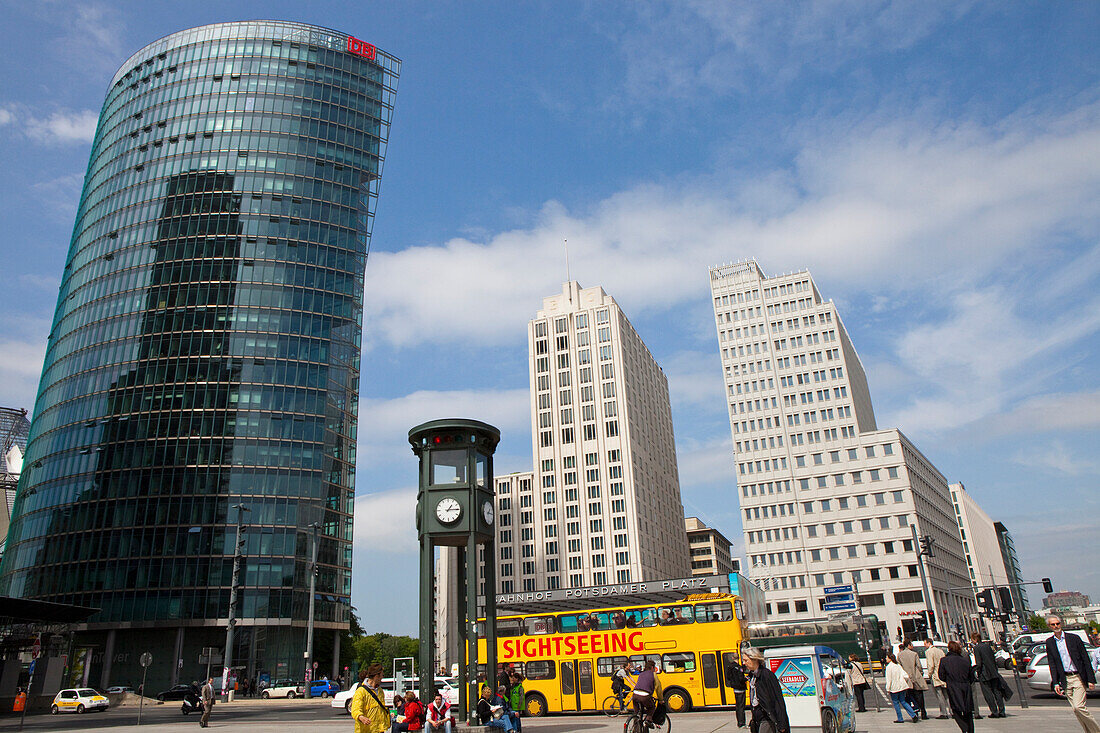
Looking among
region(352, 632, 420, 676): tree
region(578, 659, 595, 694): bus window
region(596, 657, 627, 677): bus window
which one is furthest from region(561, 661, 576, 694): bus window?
region(352, 632, 420, 676): tree

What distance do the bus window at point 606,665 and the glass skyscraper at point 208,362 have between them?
5467cm

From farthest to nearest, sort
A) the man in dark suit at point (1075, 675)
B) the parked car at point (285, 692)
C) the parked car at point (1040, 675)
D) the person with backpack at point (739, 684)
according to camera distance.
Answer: the parked car at point (285, 692), the parked car at point (1040, 675), the person with backpack at point (739, 684), the man in dark suit at point (1075, 675)

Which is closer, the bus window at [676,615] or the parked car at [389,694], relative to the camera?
the bus window at [676,615]

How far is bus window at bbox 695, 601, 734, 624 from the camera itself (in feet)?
94.5

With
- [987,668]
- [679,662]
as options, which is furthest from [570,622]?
[987,668]

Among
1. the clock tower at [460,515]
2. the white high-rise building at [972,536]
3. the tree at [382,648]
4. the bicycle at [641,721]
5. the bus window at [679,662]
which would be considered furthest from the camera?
the white high-rise building at [972,536]

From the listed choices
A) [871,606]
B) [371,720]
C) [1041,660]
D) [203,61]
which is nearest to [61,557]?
[203,61]

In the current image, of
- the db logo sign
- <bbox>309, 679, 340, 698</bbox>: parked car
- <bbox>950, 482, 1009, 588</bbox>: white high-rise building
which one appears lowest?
<bbox>309, 679, 340, 698</bbox>: parked car

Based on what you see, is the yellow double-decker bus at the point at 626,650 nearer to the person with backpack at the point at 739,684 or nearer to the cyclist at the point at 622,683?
the cyclist at the point at 622,683

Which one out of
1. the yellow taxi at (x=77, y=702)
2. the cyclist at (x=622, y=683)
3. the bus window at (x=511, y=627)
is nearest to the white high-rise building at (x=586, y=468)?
the yellow taxi at (x=77, y=702)

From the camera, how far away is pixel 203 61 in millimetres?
96875

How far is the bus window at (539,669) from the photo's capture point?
30594 millimetres

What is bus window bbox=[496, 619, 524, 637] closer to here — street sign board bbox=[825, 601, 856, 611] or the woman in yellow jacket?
street sign board bbox=[825, 601, 856, 611]

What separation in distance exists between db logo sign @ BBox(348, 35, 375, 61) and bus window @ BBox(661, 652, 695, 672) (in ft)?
319
